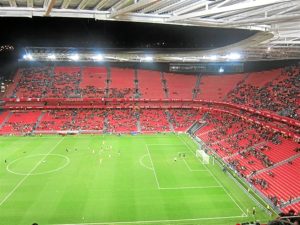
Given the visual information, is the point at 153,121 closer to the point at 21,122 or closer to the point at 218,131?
the point at 218,131

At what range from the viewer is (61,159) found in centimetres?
4538

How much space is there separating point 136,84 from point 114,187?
157ft

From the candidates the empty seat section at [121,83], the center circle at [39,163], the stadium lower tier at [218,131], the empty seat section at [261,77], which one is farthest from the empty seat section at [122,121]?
the empty seat section at [261,77]

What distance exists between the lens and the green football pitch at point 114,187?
1112 inches

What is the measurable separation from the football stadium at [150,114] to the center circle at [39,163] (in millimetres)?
180

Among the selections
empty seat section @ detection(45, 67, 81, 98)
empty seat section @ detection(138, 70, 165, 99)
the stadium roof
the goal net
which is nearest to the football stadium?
the stadium roof

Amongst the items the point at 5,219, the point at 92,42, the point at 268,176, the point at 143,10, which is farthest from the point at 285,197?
the point at 92,42

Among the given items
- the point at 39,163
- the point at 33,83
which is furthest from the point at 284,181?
the point at 33,83

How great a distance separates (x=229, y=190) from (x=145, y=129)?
3388cm

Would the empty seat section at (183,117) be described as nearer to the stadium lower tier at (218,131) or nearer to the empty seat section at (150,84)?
the stadium lower tier at (218,131)

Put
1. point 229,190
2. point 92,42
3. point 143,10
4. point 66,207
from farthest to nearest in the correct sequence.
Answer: point 92,42, point 229,190, point 66,207, point 143,10

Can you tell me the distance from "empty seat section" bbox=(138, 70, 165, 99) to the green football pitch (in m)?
25.3

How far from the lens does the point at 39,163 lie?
141ft

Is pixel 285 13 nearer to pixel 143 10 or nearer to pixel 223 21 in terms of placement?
pixel 223 21
